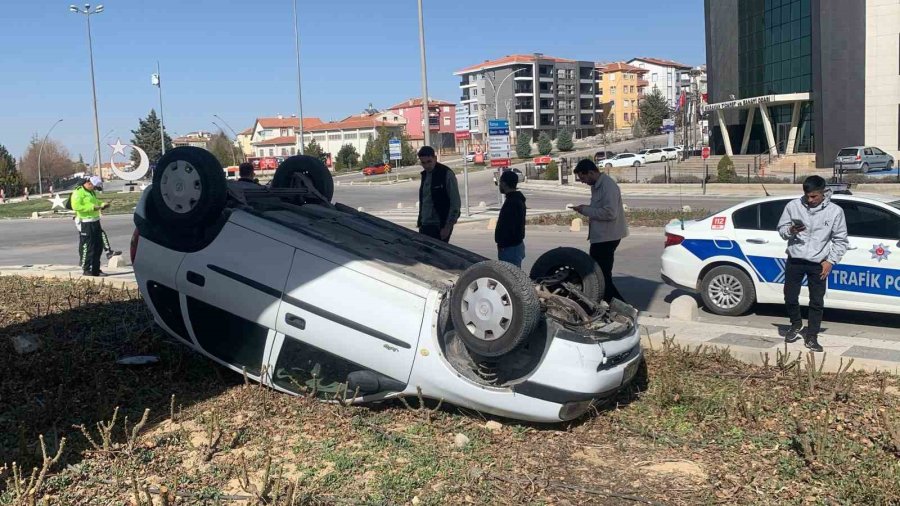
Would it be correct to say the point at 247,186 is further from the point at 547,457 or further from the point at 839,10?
the point at 839,10

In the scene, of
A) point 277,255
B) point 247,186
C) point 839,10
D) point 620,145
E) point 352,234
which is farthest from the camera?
point 620,145

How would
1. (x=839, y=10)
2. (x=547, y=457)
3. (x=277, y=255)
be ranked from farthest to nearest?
(x=839, y=10), (x=277, y=255), (x=547, y=457)

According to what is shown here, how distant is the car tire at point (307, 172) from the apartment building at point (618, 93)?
12370 cm

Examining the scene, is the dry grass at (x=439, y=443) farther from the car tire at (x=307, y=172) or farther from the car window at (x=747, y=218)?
the car window at (x=747, y=218)

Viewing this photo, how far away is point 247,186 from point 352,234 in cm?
126

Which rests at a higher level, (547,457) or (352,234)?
(352,234)

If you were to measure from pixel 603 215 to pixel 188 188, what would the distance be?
415cm

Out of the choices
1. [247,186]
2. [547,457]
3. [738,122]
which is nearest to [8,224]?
[247,186]

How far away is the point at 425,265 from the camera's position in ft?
18.8

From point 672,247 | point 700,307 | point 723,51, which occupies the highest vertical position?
point 723,51

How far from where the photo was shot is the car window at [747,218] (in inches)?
364

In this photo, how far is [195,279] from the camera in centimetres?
575

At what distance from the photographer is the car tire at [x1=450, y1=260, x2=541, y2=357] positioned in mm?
4660

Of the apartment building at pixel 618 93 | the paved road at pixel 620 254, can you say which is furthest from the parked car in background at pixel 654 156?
the apartment building at pixel 618 93
